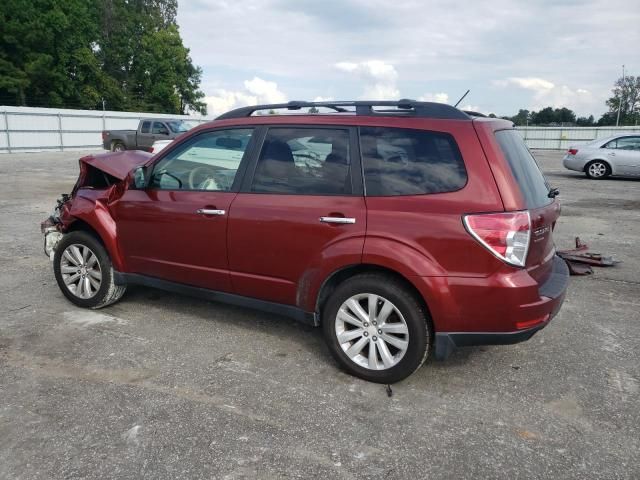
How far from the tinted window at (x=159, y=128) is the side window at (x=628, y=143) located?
16.6 m

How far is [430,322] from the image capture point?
3.30 meters

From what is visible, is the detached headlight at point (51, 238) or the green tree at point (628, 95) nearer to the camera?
the detached headlight at point (51, 238)

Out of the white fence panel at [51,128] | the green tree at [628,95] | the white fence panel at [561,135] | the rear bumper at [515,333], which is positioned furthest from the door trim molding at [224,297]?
the green tree at [628,95]

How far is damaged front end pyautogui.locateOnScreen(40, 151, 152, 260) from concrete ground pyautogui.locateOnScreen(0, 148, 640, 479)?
73 centimetres

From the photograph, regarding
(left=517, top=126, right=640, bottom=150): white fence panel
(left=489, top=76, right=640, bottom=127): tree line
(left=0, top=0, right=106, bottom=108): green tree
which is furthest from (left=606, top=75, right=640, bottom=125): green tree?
(left=0, top=0, right=106, bottom=108): green tree

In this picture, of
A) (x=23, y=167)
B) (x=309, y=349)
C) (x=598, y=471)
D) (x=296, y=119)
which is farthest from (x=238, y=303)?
(x=23, y=167)

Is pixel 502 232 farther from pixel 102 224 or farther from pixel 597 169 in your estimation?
pixel 597 169

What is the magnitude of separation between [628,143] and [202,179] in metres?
15.5

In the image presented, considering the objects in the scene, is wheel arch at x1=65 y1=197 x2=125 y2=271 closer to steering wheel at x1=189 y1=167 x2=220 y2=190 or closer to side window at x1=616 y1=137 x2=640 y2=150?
steering wheel at x1=189 y1=167 x2=220 y2=190

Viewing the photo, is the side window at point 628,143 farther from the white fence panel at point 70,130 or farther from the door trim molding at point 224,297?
the door trim molding at point 224,297

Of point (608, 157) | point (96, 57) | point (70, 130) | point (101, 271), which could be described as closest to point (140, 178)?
point (101, 271)

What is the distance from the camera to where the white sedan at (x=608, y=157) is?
613 inches

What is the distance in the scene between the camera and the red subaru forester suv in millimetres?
3096

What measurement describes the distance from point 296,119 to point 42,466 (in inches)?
103
